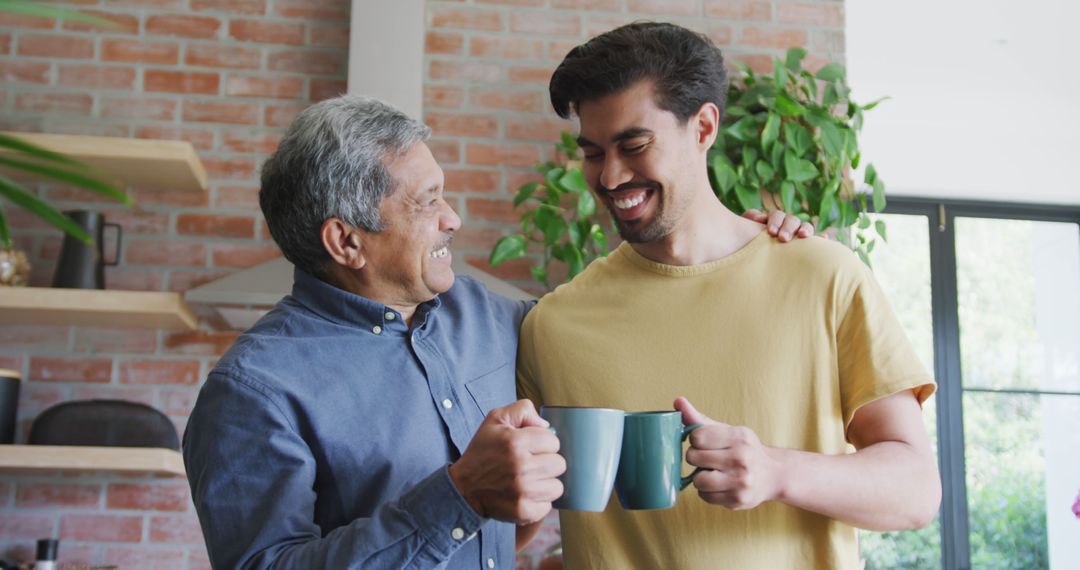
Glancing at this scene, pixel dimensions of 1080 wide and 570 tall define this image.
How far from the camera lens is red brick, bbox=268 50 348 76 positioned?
3053mm

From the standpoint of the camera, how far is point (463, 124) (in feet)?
9.84

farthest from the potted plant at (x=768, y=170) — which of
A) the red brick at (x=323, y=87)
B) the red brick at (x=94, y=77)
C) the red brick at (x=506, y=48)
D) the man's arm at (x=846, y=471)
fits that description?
the man's arm at (x=846, y=471)

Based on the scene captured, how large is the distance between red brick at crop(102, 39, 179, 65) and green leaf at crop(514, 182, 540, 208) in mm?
1115

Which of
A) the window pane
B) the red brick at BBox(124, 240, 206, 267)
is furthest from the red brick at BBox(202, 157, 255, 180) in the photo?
the window pane

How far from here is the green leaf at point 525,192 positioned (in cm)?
273

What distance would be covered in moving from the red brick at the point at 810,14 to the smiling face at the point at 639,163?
1.98 m

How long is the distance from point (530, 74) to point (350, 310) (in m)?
1.95

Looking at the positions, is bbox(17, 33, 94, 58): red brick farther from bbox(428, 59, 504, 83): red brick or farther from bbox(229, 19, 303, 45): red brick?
bbox(428, 59, 504, 83): red brick

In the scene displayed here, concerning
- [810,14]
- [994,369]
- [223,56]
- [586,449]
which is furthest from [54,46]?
[994,369]

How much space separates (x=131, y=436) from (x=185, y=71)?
3.48 feet

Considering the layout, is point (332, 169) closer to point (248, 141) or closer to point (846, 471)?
point (846, 471)

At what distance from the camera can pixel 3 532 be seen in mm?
2812

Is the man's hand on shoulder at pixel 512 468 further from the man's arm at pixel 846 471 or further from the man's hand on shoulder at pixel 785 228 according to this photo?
the man's hand on shoulder at pixel 785 228

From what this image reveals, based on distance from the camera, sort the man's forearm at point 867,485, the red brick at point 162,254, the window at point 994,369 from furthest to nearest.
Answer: the window at point 994,369 < the red brick at point 162,254 < the man's forearm at point 867,485
